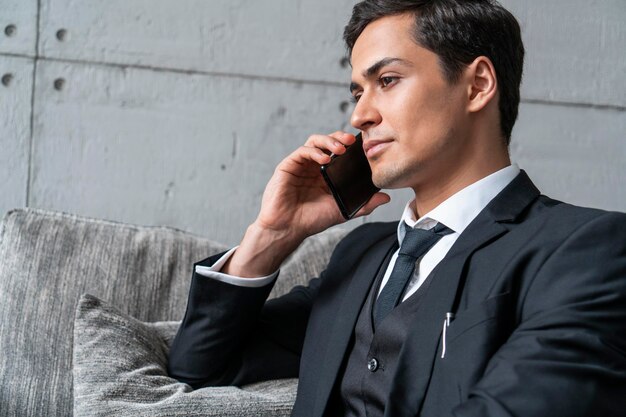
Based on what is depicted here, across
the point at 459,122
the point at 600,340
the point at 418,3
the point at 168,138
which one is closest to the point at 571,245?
the point at 600,340

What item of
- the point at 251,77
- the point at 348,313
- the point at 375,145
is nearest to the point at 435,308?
the point at 348,313

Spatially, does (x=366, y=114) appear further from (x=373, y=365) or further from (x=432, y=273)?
(x=373, y=365)

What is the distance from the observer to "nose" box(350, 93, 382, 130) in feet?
5.46

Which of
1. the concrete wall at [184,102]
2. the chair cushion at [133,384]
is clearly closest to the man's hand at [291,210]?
the chair cushion at [133,384]

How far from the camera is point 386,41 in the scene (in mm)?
1698

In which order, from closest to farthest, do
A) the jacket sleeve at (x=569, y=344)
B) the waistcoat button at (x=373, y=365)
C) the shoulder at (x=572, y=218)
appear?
the jacket sleeve at (x=569, y=344)
the shoulder at (x=572, y=218)
the waistcoat button at (x=373, y=365)

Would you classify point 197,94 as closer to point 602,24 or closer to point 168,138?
point 168,138

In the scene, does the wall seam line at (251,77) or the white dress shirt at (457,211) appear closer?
the white dress shirt at (457,211)

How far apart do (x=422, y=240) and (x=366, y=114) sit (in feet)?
0.99

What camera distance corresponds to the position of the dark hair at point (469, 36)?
1.65 meters

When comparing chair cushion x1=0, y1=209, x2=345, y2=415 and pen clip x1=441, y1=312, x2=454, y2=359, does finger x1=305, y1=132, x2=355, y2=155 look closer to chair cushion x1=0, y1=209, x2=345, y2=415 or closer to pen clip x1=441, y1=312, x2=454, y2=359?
chair cushion x1=0, y1=209, x2=345, y2=415

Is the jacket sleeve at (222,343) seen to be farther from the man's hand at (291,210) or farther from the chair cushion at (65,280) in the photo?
the chair cushion at (65,280)

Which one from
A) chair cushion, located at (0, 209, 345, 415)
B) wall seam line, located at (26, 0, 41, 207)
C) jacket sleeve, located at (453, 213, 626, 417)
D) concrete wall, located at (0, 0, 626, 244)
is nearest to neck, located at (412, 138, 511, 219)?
jacket sleeve, located at (453, 213, 626, 417)

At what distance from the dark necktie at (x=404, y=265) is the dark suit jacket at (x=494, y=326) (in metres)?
0.10
